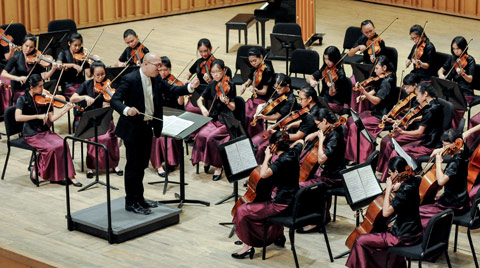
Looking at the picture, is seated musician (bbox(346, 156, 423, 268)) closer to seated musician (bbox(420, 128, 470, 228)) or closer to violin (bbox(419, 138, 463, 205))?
seated musician (bbox(420, 128, 470, 228))

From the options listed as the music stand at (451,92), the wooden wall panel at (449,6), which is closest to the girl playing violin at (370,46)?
the music stand at (451,92)

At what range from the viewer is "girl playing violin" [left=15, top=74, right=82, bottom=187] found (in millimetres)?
7805

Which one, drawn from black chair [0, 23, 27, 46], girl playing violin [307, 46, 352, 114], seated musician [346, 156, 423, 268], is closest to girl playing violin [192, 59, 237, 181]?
girl playing violin [307, 46, 352, 114]

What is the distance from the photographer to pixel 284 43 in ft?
33.3

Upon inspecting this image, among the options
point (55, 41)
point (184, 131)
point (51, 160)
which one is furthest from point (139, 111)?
point (55, 41)

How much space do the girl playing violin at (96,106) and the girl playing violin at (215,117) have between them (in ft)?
2.47

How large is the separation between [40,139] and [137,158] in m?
1.64

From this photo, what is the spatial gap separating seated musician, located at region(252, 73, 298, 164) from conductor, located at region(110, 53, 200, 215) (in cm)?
145

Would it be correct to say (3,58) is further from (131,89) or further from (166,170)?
(131,89)

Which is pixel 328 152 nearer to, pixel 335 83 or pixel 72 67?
pixel 335 83

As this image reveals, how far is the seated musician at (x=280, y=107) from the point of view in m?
7.99

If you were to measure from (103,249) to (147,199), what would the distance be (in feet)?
3.54

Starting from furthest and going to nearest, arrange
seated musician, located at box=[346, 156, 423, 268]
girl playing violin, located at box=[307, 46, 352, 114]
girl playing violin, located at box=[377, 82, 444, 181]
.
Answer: girl playing violin, located at box=[307, 46, 352, 114]
girl playing violin, located at box=[377, 82, 444, 181]
seated musician, located at box=[346, 156, 423, 268]

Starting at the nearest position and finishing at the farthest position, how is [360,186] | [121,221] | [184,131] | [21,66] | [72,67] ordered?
[360,186], [121,221], [184,131], [21,66], [72,67]
